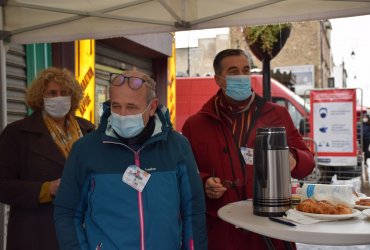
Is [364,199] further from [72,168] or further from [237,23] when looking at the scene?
[237,23]

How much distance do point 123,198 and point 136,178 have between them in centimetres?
10

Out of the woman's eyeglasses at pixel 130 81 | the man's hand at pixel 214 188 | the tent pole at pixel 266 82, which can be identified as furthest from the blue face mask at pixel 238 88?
the tent pole at pixel 266 82

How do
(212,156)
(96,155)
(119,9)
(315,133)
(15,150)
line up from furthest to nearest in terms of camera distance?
1. (315,133)
2. (119,9)
3. (15,150)
4. (212,156)
5. (96,155)

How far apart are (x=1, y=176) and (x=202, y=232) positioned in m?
1.36

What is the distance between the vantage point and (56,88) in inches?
119

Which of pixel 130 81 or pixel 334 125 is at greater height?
pixel 130 81

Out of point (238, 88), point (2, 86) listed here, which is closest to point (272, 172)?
point (238, 88)

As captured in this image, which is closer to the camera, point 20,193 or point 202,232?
point 202,232

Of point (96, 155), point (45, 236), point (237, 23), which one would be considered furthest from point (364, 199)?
point (45, 236)

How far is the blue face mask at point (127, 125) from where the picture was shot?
195 centimetres

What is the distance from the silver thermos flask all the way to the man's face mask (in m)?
1.53

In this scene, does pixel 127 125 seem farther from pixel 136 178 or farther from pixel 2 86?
pixel 2 86

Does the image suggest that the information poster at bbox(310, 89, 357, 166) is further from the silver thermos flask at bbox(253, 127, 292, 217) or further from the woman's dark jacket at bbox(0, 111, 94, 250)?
the silver thermos flask at bbox(253, 127, 292, 217)

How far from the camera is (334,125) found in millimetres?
8203
